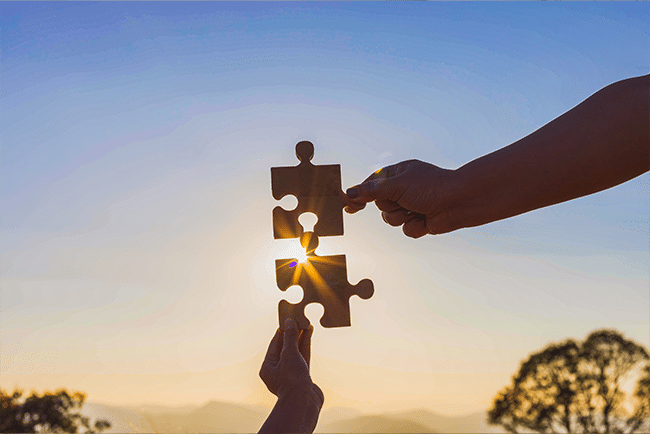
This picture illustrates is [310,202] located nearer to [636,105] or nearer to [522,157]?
[522,157]

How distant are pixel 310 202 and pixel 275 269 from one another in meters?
0.57

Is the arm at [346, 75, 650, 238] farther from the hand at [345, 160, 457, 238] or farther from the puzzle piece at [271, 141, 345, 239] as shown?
the puzzle piece at [271, 141, 345, 239]

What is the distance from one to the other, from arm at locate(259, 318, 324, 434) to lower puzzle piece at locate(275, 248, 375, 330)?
11 centimetres

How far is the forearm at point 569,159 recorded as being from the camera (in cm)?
307

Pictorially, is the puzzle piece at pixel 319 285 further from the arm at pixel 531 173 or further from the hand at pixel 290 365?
the arm at pixel 531 173

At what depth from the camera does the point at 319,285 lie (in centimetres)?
396

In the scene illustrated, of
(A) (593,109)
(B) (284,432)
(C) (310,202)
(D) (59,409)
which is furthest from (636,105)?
(D) (59,409)

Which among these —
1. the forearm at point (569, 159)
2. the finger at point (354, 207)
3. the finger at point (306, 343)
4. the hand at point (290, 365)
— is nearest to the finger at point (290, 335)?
the hand at point (290, 365)

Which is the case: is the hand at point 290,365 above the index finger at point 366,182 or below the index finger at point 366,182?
below

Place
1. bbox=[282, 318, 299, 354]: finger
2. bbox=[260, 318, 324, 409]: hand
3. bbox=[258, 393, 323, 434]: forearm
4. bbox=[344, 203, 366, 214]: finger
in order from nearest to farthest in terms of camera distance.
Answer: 1. bbox=[258, 393, 323, 434]: forearm
2. bbox=[260, 318, 324, 409]: hand
3. bbox=[282, 318, 299, 354]: finger
4. bbox=[344, 203, 366, 214]: finger

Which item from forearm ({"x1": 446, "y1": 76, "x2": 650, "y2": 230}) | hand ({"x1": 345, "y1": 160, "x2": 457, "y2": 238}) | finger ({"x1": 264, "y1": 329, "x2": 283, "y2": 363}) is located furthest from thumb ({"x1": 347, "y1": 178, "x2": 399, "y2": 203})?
finger ({"x1": 264, "y1": 329, "x2": 283, "y2": 363})

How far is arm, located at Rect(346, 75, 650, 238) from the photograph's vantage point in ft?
10.2

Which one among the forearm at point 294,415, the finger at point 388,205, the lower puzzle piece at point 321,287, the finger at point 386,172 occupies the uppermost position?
the finger at point 386,172

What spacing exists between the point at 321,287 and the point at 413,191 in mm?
999
